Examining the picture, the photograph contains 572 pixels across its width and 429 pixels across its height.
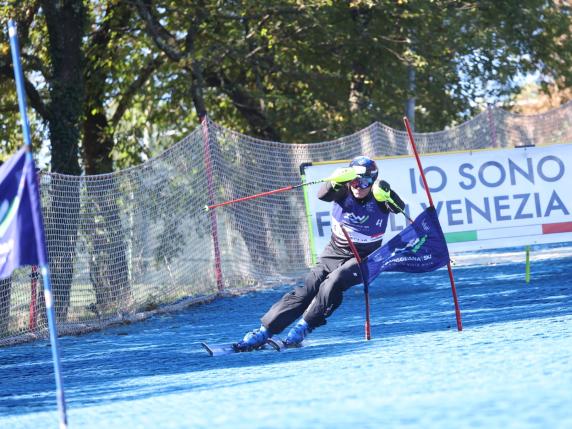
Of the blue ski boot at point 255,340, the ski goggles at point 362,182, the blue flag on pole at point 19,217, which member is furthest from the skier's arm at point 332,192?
the blue flag on pole at point 19,217

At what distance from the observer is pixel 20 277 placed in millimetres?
12859

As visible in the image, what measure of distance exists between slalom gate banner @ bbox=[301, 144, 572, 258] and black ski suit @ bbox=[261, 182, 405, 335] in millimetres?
4377

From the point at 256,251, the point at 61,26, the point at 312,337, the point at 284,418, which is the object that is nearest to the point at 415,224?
the point at 312,337


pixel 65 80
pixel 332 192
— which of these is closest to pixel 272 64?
pixel 65 80

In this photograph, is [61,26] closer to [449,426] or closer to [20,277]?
[20,277]

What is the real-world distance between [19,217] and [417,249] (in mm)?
4611

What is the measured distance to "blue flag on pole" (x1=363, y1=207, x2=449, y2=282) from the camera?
34.2 feet

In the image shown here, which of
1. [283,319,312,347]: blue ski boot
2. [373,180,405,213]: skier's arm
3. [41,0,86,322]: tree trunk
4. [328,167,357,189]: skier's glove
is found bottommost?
[283,319,312,347]: blue ski boot

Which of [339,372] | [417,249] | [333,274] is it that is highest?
[417,249]

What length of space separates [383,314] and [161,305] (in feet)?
11.0

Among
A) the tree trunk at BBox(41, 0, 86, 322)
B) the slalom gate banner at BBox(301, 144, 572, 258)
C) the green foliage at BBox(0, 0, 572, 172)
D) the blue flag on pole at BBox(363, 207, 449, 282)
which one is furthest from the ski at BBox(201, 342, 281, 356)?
the green foliage at BBox(0, 0, 572, 172)

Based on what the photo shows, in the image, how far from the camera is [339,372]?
8.41m

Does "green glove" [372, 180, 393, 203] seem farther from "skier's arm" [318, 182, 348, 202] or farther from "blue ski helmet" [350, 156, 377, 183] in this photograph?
"skier's arm" [318, 182, 348, 202]

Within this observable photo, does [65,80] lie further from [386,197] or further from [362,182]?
[386,197]
